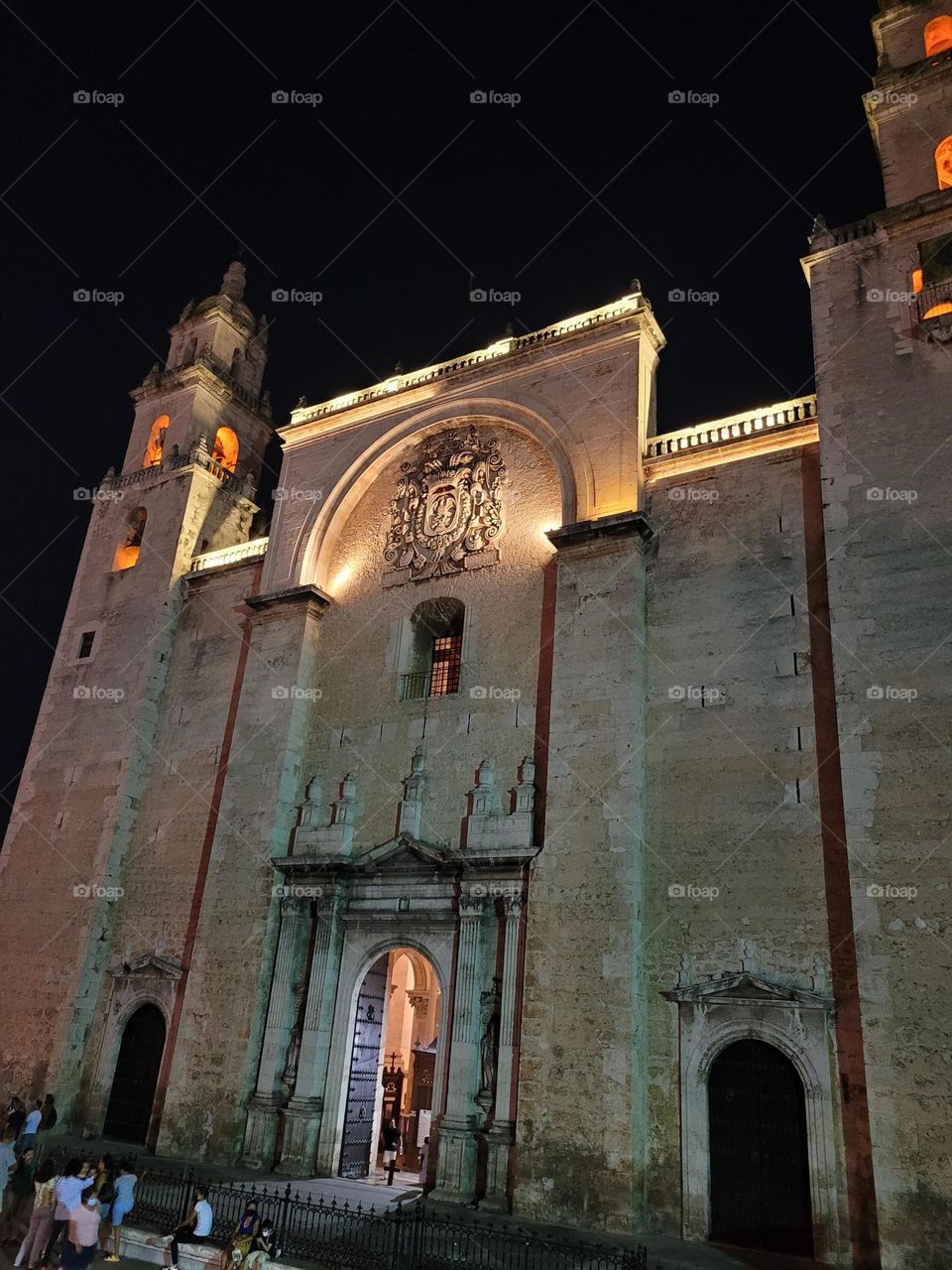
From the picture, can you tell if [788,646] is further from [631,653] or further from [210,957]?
[210,957]

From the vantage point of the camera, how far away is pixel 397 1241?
10.3 metres

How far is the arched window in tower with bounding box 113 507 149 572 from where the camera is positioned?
80.9 ft

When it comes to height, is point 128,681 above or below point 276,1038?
above

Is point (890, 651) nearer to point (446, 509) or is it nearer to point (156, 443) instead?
point (446, 509)

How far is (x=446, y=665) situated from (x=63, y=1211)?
11027 mm

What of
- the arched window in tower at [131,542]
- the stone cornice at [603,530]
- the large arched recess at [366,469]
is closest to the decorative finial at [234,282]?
the arched window in tower at [131,542]

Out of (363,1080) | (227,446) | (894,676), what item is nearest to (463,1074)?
(363,1080)

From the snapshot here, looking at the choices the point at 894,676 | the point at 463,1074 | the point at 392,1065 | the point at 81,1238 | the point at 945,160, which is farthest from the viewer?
the point at 392,1065

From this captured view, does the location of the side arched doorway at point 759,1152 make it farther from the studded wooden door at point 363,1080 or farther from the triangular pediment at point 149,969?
the triangular pediment at point 149,969

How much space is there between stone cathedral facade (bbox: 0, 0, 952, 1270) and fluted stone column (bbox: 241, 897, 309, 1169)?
2.3 inches

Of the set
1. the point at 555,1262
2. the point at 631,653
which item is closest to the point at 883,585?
the point at 631,653

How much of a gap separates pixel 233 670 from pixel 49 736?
5.51 metres

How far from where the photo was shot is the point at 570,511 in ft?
57.1

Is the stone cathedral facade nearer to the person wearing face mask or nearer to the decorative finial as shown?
the person wearing face mask
